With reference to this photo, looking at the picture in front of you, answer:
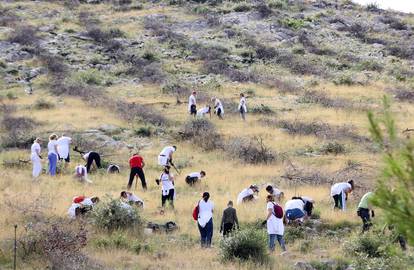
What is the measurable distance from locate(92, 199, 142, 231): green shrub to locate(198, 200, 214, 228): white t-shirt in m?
1.59

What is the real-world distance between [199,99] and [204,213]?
22321 mm

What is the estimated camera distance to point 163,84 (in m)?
38.8

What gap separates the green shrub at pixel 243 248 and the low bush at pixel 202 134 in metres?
13.7

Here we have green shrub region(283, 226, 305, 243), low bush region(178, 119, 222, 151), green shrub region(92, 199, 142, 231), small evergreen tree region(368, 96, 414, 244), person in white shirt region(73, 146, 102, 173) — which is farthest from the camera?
low bush region(178, 119, 222, 151)

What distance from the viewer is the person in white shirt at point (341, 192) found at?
1634 cm

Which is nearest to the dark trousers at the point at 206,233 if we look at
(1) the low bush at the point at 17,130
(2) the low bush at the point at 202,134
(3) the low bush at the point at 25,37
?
(2) the low bush at the point at 202,134

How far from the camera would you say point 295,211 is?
1473cm

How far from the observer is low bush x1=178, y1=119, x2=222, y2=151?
26109mm

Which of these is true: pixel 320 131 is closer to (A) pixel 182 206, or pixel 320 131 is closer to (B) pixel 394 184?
(A) pixel 182 206

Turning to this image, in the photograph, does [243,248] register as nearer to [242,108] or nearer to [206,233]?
[206,233]

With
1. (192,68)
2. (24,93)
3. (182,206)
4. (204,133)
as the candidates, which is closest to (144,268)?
(182,206)

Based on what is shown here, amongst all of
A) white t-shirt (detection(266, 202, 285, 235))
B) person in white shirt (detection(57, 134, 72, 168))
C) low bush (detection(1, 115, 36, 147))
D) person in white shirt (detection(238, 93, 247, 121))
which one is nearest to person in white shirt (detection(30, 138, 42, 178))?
person in white shirt (detection(57, 134, 72, 168))

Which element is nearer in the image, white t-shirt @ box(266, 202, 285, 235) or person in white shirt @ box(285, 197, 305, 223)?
white t-shirt @ box(266, 202, 285, 235)

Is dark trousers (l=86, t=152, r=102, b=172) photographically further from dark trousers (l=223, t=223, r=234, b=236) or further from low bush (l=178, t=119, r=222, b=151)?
dark trousers (l=223, t=223, r=234, b=236)
